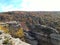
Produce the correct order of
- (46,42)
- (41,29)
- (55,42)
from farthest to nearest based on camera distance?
(41,29) < (46,42) < (55,42)

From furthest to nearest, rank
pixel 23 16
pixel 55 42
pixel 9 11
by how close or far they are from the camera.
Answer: pixel 9 11, pixel 23 16, pixel 55 42

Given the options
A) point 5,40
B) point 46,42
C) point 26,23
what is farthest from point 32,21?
point 5,40

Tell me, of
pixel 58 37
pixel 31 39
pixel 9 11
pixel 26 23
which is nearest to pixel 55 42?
pixel 58 37

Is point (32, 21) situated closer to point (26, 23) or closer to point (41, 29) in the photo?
point (26, 23)

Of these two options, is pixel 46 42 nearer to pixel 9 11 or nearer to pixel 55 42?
pixel 55 42

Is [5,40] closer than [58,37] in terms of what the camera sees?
Yes

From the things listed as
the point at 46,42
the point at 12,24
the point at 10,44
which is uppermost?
the point at 10,44

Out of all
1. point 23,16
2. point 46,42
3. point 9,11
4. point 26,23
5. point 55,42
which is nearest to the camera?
point 55,42

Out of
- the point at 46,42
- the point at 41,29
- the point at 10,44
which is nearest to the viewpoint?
the point at 10,44

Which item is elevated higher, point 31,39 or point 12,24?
point 12,24
